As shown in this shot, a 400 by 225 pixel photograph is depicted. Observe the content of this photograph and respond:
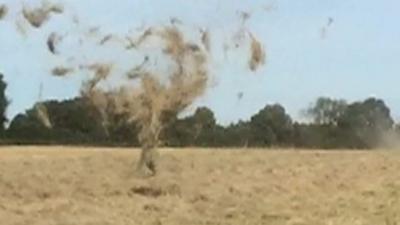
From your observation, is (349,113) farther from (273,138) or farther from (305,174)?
(305,174)

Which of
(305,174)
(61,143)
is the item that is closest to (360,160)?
(305,174)


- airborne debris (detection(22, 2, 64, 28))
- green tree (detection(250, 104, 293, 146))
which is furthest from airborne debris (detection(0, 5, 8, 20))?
green tree (detection(250, 104, 293, 146))

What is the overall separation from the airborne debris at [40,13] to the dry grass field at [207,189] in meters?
1.88

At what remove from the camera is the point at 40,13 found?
13.4m

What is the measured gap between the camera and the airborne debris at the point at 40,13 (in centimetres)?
1341

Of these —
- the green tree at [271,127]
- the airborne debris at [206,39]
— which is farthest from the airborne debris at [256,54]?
the green tree at [271,127]

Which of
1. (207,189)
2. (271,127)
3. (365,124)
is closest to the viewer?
(207,189)

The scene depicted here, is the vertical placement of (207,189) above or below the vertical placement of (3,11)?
below

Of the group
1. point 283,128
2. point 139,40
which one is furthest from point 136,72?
point 283,128

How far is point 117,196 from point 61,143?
801 centimetres

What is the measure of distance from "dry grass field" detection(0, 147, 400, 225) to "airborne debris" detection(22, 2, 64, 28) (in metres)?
1.88

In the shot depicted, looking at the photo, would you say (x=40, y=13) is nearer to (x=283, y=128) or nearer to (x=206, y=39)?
(x=206, y=39)

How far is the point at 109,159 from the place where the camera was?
15.0 m

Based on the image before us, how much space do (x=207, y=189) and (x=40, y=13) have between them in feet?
10.2
